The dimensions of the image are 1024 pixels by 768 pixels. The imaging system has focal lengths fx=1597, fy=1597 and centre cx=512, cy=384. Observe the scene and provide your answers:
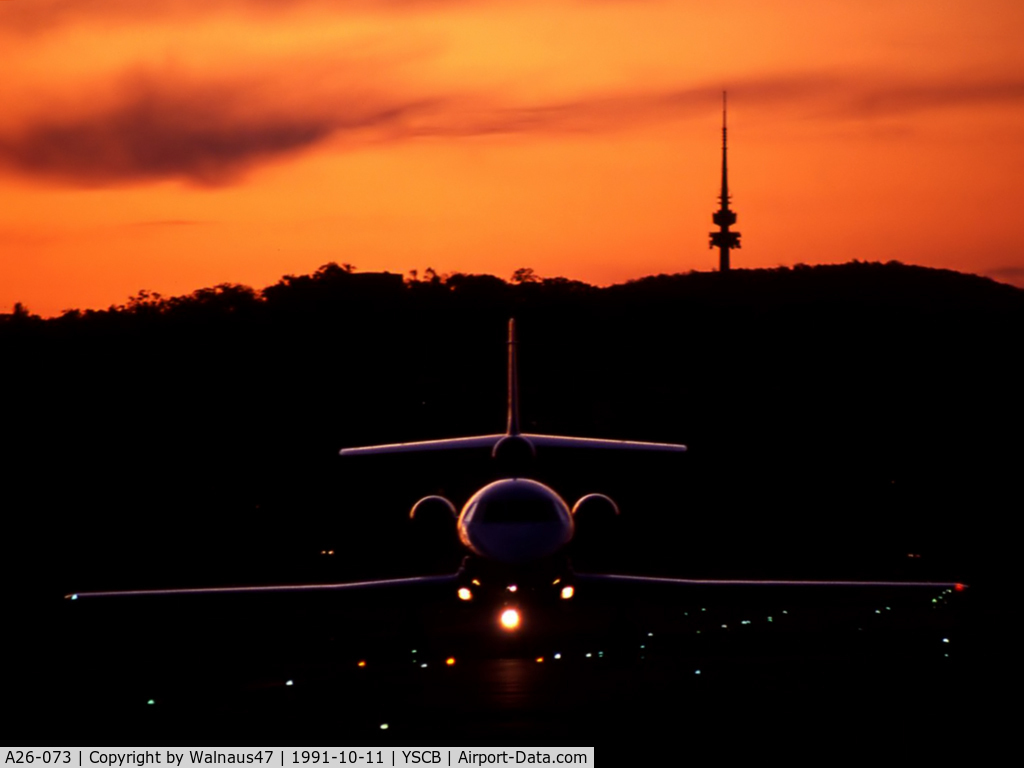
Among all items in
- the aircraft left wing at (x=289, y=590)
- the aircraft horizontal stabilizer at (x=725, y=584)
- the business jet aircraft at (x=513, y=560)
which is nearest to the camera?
the business jet aircraft at (x=513, y=560)

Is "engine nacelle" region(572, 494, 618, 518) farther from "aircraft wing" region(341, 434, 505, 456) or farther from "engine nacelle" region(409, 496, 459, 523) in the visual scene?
"engine nacelle" region(409, 496, 459, 523)

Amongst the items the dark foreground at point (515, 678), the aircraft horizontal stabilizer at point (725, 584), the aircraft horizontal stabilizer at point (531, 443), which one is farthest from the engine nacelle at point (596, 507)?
the dark foreground at point (515, 678)

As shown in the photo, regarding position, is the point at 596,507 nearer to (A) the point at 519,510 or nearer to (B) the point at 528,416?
(A) the point at 519,510

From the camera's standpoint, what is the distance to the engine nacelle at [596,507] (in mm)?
30969

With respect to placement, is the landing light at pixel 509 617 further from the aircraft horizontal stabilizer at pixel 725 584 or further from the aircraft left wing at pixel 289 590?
the aircraft left wing at pixel 289 590

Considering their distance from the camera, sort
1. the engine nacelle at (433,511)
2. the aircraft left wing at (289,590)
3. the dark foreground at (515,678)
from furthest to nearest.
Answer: the engine nacelle at (433,511) → the aircraft left wing at (289,590) → the dark foreground at (515,678)

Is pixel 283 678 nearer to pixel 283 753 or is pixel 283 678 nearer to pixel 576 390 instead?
pixel 283 753

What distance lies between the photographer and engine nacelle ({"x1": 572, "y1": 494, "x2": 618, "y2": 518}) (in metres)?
31.0

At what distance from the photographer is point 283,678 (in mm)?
25047

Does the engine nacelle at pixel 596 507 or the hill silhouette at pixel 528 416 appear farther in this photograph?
the hill silhouette at pixel 528 416

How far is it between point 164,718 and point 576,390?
328 ft

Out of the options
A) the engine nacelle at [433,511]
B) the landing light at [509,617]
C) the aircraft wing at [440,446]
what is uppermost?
the aircraft wing at [440,446]

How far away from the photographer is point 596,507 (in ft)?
102

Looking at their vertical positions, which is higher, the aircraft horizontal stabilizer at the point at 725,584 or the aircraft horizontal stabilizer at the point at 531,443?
the aircraft horizontal stabilizer at the point at 531,443
